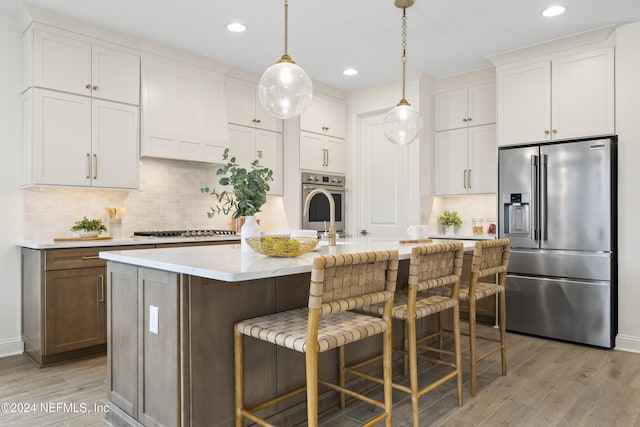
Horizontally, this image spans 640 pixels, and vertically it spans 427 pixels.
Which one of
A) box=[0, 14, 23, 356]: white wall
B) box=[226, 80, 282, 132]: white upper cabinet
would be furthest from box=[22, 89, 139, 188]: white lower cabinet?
box=[226, 80, 282, 132]: white upper cabinet

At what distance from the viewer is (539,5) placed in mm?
3387

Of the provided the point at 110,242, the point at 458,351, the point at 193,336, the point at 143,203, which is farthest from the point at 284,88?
the point at 143,203

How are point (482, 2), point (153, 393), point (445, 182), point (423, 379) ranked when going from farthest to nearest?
1. point (445, 182)
2. point (482, 2)
3. point (423, 379)
4. point (153, 393)

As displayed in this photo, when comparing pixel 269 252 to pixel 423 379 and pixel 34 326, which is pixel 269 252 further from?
pixel 34 326

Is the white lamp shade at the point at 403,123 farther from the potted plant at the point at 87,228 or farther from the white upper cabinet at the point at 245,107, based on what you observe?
the potted plant at the point at 87,228

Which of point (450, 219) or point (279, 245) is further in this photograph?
point (450, 219)

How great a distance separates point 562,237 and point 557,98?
1276mm

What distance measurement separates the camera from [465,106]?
16.7 feet

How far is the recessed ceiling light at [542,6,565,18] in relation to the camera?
3432 millimetres

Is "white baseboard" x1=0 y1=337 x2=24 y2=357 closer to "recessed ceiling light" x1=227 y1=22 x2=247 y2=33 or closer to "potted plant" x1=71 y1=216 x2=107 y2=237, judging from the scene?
"potted plant" x1=71 y1=216 x2=107 y2=237

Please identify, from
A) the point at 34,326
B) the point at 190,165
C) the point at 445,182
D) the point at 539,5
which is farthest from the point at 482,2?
the point at 34,326

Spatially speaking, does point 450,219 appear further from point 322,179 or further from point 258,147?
point 258,147

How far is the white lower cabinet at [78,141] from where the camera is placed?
3.46 metres

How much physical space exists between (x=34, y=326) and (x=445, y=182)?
14.0 ft
